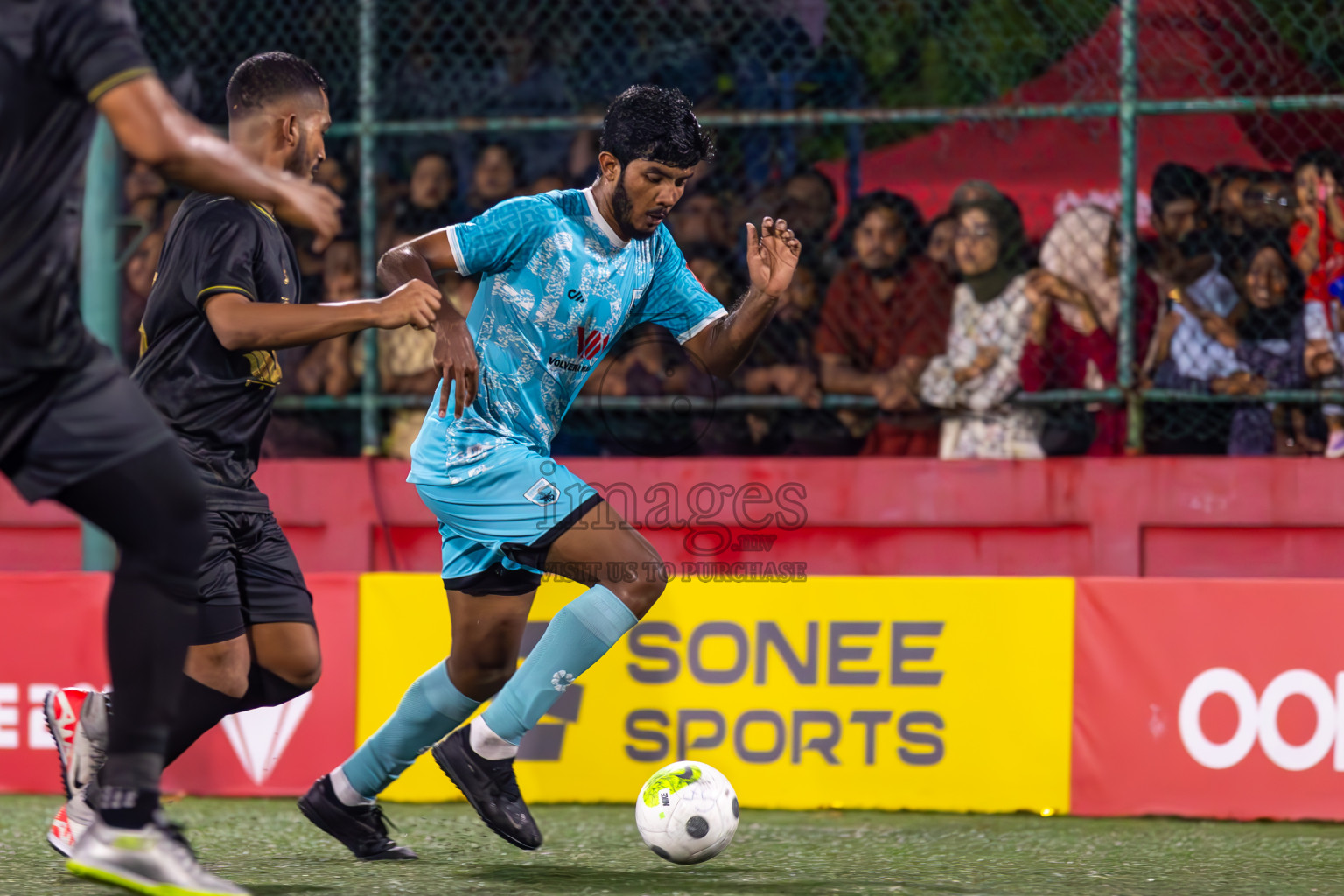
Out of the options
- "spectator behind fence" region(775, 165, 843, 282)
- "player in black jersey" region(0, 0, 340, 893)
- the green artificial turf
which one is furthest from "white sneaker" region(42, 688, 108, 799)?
"spectator behind fence" region(775, 165, 843, 282)

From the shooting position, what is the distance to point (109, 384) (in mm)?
2932

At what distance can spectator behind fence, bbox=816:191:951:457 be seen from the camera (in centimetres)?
642

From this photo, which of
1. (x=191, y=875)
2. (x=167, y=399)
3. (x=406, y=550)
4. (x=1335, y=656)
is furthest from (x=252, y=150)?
(x=1335, y=656)

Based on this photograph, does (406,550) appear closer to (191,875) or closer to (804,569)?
(804,569)

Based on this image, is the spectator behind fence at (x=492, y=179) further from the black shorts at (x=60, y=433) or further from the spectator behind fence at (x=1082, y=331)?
the black shorts at (x=60, y=433)

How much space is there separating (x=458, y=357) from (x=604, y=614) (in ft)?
2.51

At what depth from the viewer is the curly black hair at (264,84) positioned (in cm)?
381

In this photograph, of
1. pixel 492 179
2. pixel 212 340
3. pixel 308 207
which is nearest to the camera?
pixel 308 207

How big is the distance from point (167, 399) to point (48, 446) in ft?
2.99

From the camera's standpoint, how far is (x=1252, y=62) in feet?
21.0

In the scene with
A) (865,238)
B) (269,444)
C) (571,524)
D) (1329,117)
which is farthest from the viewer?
(269,444)

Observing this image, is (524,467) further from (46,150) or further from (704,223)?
(704,223)

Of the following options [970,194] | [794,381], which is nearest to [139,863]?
[794,381]

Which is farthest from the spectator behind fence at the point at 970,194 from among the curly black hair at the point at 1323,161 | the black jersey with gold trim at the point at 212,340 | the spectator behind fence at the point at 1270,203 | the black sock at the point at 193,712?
the black sock at the point at 193,712
